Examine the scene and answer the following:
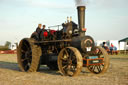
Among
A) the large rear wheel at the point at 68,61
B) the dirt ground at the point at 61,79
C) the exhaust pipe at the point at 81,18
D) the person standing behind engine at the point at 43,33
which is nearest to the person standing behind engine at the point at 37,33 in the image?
the person standing behind engine at the point at 43,33

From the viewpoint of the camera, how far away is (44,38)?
10383 mm

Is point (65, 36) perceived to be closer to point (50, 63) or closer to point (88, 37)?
point (88, 37)

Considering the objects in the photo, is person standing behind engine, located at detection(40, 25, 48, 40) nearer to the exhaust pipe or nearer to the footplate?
the exhaust pipe

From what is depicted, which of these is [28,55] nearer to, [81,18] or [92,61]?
[81,18]

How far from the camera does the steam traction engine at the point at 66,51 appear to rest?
28.1ft

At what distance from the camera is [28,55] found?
10672 mm

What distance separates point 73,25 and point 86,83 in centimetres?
365

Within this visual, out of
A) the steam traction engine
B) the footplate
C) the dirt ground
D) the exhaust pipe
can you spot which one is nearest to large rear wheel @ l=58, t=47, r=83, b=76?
Answer: the steam traction engine

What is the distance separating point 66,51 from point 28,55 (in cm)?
281

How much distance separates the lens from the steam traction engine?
8555 millimetres

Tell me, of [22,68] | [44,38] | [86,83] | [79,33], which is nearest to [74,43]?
[79,33]

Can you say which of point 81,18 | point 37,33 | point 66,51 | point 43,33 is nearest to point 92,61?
point 66,51

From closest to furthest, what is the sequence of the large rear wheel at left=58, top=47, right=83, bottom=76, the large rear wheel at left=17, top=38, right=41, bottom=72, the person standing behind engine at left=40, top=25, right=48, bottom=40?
1. the large rear wheel at left=58, top=47, right=83, bottom=76
2. the large rear wheel at left=17, top=38, right=41, bottom=72
3. the person standing behind engine at left=40, top=25, right=48, bottom=40

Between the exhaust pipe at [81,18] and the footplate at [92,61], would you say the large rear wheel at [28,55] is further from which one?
the footplate at [92,61]
